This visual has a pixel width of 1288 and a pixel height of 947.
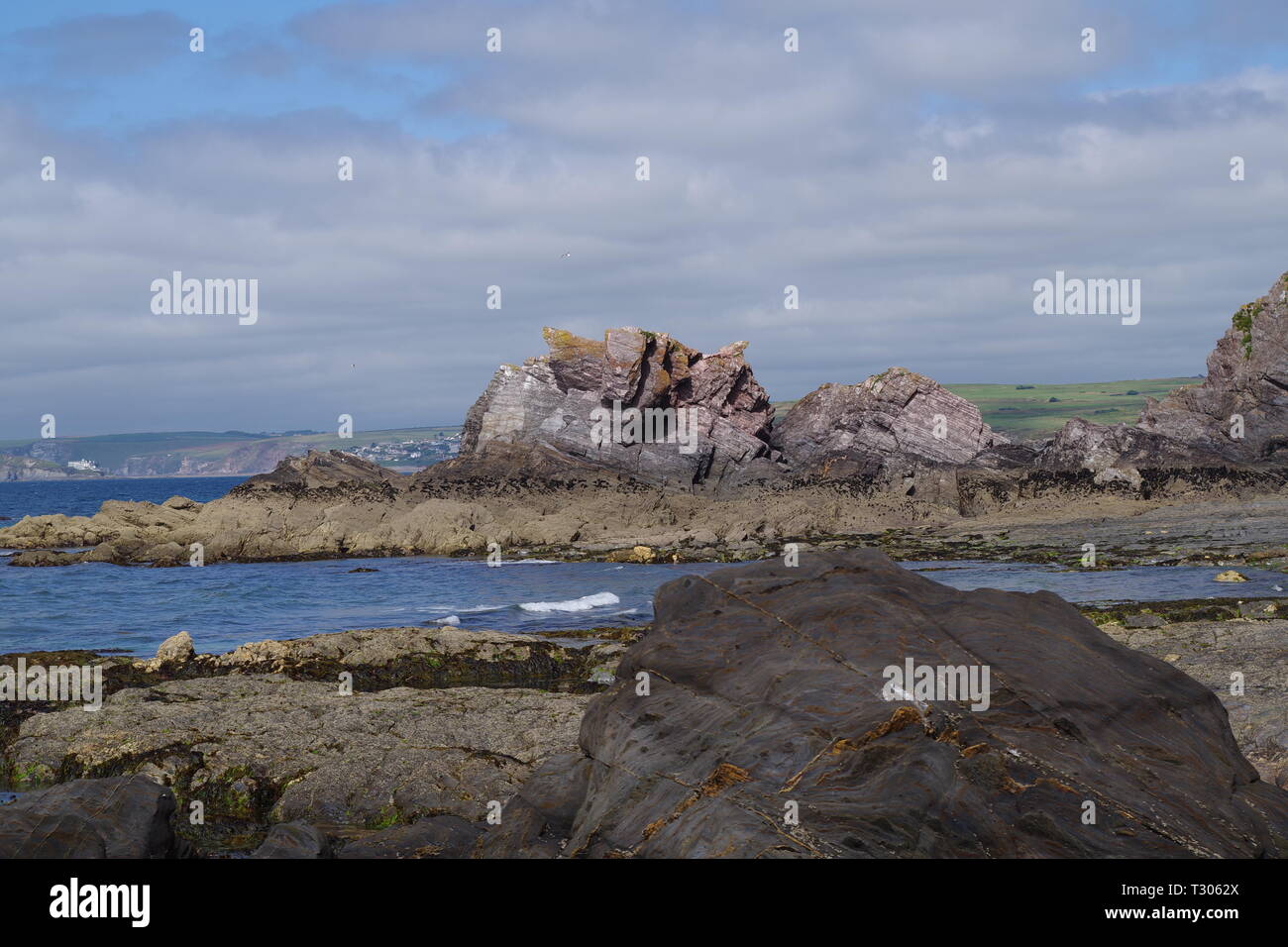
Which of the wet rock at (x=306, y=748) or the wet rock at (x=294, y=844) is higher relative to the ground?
the wet rock at (x=294, y=844)

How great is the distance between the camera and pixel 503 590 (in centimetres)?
4422

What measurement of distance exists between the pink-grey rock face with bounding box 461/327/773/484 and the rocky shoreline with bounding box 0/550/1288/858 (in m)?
62.7

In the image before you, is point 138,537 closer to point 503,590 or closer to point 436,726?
point 503,590

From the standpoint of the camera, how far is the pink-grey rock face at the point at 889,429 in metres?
82.4

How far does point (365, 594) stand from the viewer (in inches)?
1747

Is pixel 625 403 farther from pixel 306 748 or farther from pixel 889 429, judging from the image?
pixel 306 748

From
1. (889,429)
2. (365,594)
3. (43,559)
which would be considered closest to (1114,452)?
(889,429)

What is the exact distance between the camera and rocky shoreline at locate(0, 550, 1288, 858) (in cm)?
764

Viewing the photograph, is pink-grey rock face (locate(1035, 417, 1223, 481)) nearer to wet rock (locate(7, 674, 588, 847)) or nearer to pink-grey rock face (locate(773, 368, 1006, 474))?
pink-grey rock face (locate(773, 368, 1006, 474))

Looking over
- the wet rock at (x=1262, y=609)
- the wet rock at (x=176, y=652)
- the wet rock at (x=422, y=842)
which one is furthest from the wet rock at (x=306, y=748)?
the wet rock at (x=1262, y=609)

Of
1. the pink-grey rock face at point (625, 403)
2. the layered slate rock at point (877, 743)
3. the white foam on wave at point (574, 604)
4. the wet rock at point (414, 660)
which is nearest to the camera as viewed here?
the layered slate rock at point (877, 743)

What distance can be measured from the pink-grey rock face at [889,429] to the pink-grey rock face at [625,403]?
5227mm

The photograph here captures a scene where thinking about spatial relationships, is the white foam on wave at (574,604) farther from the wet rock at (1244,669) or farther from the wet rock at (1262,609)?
the wet rock at (1262,609)
